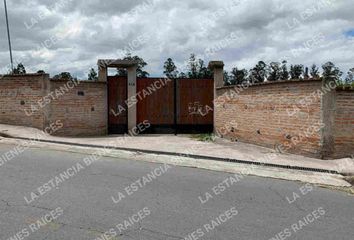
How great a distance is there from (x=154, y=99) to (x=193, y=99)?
1.60m

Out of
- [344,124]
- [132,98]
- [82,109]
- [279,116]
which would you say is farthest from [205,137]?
[344,124]

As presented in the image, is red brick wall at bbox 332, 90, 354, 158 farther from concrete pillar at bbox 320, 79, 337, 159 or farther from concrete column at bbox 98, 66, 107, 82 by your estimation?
concrete column at bbox 98, 66, 107, 82

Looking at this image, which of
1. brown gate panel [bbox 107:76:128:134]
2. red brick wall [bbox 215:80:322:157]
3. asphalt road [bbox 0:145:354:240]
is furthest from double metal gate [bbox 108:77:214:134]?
asphalt road [bbox 0:145:354:240]

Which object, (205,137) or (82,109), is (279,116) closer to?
(205,137)

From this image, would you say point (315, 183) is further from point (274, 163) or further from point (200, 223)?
point (200, 223)

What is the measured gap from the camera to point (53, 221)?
17.5 ft

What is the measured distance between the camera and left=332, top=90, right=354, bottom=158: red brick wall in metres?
10.3

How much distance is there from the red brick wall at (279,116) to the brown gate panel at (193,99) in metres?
2.02

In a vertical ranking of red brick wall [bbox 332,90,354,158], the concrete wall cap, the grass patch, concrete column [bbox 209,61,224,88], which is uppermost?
the concrete wall cap

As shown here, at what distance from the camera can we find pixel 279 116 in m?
11.8

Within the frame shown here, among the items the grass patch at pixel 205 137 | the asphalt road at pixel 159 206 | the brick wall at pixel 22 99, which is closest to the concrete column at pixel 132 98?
the grass patch at pixel 205 137

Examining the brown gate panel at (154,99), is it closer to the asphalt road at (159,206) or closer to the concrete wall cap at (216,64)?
the concrete wall cap at (216,64)

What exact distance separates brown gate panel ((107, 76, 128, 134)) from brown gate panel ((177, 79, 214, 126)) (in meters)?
2.19

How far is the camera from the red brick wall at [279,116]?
1059cm
